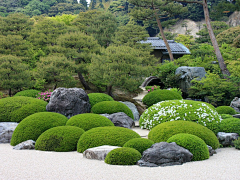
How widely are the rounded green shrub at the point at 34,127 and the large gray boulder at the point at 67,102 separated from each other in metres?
1.74

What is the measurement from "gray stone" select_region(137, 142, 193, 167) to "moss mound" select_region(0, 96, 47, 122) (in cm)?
538

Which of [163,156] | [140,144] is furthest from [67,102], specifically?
[163,156]

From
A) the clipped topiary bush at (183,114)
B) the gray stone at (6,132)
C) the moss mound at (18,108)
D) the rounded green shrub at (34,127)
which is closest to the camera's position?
the rounded green shrub at (34,127)

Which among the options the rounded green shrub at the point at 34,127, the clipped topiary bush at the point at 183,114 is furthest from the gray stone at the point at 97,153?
the clipped topiary bush at the point at 183,114

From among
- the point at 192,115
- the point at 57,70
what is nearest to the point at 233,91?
the point at 192,115

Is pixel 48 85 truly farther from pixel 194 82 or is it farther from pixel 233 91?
pixel 233 91

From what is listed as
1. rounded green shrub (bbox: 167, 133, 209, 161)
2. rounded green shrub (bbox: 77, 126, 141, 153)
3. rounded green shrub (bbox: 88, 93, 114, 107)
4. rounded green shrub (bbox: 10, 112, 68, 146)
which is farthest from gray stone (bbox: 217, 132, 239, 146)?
rounded green shrub (bbox: 88, 93, 114, 107)

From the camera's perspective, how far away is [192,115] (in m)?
7.70

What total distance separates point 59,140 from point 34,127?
4.23 feet

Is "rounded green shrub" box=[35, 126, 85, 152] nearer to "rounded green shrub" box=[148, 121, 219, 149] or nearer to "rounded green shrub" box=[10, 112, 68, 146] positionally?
"rounded green shrub" box=[10, 112, 68, 146]

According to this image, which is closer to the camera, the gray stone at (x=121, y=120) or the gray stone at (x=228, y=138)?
the gray stone at (x=228, y=138)

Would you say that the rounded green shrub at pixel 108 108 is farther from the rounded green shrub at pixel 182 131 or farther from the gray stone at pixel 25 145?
the gray stone at pixel 25 145

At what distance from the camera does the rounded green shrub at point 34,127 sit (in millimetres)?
6766

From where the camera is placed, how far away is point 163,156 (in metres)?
4.71
